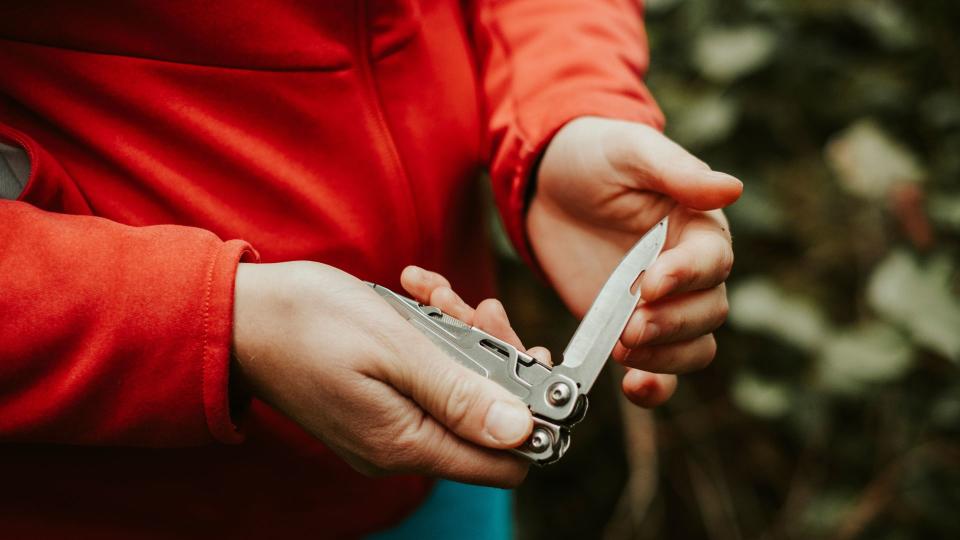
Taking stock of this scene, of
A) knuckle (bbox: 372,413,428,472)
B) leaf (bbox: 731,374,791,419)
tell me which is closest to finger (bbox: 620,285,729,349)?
knuckle (bbox: 372,413,428,472)

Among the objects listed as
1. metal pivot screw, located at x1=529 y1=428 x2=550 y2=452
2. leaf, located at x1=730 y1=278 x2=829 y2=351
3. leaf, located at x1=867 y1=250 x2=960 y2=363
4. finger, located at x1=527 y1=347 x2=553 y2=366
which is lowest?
leaf, located at x1=730 y1=278 x2=829 y2=351

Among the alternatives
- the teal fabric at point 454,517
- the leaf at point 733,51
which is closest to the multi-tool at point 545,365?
the teal fabric at point 454,517

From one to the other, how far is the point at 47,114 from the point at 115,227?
126 mm

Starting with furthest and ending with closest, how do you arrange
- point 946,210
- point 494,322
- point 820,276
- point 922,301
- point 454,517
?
point 820,276, point 946,210, point 922,301, point 454,517, point 494,322

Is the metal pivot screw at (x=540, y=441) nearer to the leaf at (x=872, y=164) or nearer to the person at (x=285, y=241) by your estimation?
the person at (x=285, y=241)

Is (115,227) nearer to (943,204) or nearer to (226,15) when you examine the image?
(226,15)

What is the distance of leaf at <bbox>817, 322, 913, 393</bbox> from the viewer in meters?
1.49

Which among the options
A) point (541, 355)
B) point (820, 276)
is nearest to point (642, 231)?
point (541, 355)

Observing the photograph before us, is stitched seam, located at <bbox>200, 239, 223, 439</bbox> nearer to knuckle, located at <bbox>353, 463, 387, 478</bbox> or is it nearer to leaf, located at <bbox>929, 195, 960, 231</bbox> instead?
knuckle, located at <bbox>353, 463, 387, 478</bbox>

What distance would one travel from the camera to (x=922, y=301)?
55.4 inches

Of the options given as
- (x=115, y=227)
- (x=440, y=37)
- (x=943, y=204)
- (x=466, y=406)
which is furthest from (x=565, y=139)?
(x=943, y=204)

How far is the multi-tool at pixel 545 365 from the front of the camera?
612 millimetres

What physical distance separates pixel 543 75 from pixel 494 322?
336 millimetres

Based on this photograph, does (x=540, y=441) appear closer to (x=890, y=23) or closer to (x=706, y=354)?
(x=706, y=354)
